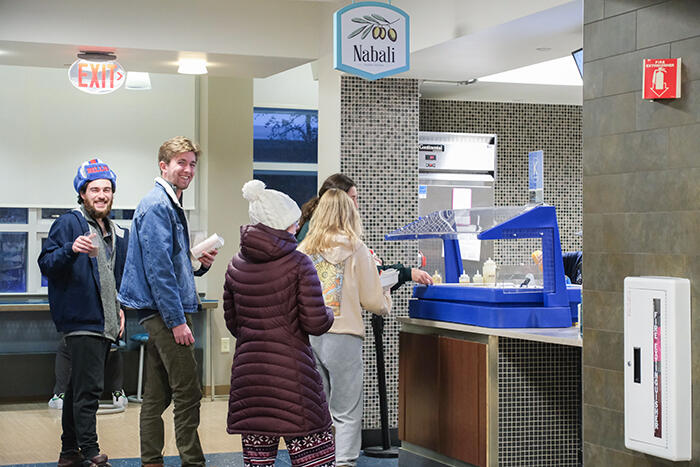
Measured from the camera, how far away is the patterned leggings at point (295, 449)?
3740 mm

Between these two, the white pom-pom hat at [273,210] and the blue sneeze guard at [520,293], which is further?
the blue sneeze guard at [520,293]

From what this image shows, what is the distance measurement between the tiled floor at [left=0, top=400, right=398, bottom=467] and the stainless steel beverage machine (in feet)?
6.62

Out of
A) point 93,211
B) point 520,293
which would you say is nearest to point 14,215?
point 93,211

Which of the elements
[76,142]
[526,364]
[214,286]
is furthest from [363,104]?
[76,142]

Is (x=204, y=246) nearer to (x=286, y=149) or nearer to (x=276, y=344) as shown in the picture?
(x=276, y=344)

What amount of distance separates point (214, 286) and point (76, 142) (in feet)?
6.23

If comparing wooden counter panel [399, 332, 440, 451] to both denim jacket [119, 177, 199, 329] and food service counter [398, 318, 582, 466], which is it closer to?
food service counter [398, 318, 582, 466]

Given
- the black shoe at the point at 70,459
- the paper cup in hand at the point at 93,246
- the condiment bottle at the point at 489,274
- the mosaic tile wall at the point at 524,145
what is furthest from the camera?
the mosaic tile wall at the point at 524,145

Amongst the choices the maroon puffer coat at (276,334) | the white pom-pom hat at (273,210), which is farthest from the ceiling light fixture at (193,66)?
the maroon puffer coat at (276,334)

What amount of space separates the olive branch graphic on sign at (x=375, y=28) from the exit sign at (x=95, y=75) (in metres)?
2.05

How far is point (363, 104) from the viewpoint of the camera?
20.8 feet

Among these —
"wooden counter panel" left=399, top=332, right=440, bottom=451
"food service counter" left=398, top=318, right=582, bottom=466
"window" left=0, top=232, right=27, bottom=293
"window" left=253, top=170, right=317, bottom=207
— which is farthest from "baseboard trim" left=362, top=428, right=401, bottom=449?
"window" left=0, top=232, right=27, bottom=293

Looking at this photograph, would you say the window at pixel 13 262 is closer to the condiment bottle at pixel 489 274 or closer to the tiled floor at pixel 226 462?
the tiled floor at pixel 226 462

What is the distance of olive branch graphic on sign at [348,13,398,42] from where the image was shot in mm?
5112
